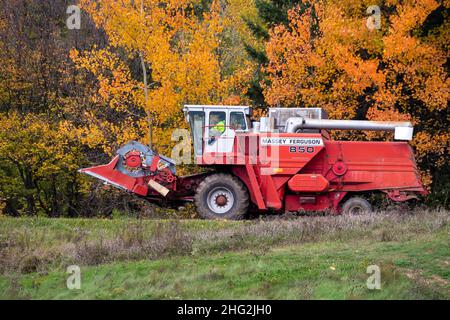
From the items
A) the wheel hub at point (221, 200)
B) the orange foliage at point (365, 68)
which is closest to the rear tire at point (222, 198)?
the wheel hub at point (221, 200)

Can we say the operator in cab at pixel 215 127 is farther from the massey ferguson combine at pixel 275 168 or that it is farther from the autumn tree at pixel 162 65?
the autumn tree at pixel 162 65

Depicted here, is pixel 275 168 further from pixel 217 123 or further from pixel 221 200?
pixel 217 123

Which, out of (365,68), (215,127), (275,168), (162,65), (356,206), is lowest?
(356,206)

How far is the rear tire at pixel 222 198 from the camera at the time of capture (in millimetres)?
17875

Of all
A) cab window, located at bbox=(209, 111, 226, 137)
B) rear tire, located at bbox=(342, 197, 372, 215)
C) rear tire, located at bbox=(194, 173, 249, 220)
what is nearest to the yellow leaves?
cab window, located at bbox=(209, 111, 226, 137)

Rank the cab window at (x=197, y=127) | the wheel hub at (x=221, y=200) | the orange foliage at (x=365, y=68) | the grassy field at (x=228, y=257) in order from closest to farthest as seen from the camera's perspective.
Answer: the grassy field at (x=228, y=257) → the wheel hub at (x=221, y=200) → the cab window at (x=197, y=127) → the orange foliage at (x=365, y=68)

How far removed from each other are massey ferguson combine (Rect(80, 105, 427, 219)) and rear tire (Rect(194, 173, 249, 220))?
0.08 ft

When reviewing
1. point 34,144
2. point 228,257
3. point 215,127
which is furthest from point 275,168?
point 34,144

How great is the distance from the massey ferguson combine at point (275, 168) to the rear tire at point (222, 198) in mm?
25

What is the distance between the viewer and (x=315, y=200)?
18453 mm

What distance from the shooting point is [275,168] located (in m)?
18.0

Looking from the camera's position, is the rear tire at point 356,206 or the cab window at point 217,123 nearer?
the rear tire at point 356,206

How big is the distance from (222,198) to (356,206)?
347 cm
